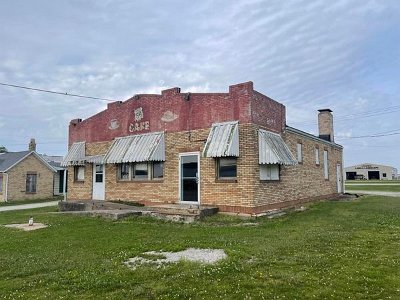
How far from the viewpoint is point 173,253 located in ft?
27.8

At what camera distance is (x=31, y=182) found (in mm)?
34250

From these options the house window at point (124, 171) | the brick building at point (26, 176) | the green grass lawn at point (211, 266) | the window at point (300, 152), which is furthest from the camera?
the brick building at point (26, 176)

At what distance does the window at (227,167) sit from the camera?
14781 mm

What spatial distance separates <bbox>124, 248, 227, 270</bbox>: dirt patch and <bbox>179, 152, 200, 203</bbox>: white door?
7101 millimetres

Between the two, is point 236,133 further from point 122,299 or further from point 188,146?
point 122,299

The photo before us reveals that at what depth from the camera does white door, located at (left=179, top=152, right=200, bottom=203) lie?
15.9m

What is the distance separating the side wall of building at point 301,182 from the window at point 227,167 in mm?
961

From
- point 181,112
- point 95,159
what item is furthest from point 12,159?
point 181,112

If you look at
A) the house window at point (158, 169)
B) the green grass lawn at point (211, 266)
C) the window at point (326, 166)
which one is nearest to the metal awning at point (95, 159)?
the house window at point (158, 169)

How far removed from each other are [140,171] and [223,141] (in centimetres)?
575

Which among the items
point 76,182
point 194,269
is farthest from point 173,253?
point 76,182

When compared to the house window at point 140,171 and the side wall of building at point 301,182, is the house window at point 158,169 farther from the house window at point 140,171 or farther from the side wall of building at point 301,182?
the side wall of building at point 301,182

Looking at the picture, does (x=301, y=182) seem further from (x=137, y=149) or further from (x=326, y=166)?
(x=137, y=149)

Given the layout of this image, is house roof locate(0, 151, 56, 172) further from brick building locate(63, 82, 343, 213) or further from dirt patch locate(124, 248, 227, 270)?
dirt patch locate(124, 248, 227, 270)
